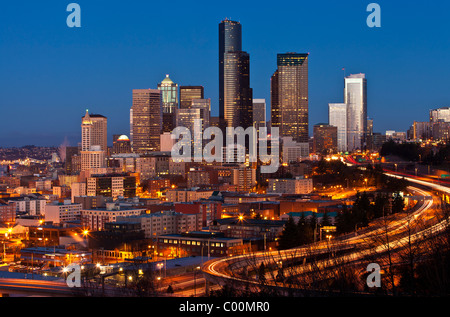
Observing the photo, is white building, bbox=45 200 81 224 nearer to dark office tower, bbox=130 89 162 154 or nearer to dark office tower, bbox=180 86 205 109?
dark office tower, bbox=130 89 162 154

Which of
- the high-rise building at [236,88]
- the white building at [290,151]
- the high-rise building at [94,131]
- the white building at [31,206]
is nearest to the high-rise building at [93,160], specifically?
the high-rise building at [94,131]

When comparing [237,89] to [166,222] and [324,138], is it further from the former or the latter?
[166,222]

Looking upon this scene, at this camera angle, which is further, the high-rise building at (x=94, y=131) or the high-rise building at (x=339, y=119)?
the high-rise building at (x=339, y=119)

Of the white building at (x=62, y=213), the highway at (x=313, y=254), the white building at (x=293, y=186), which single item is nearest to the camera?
the highway at (x=313, y=254)

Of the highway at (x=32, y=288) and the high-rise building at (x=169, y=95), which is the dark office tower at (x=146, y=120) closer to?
the high-rise building at (x=169, y=95)

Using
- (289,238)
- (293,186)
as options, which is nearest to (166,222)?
(289,238)

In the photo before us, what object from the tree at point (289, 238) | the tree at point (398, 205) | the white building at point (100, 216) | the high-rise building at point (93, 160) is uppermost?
the high-rise building at point (93, 160)

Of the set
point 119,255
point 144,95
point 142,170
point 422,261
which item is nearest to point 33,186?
point 142,170
